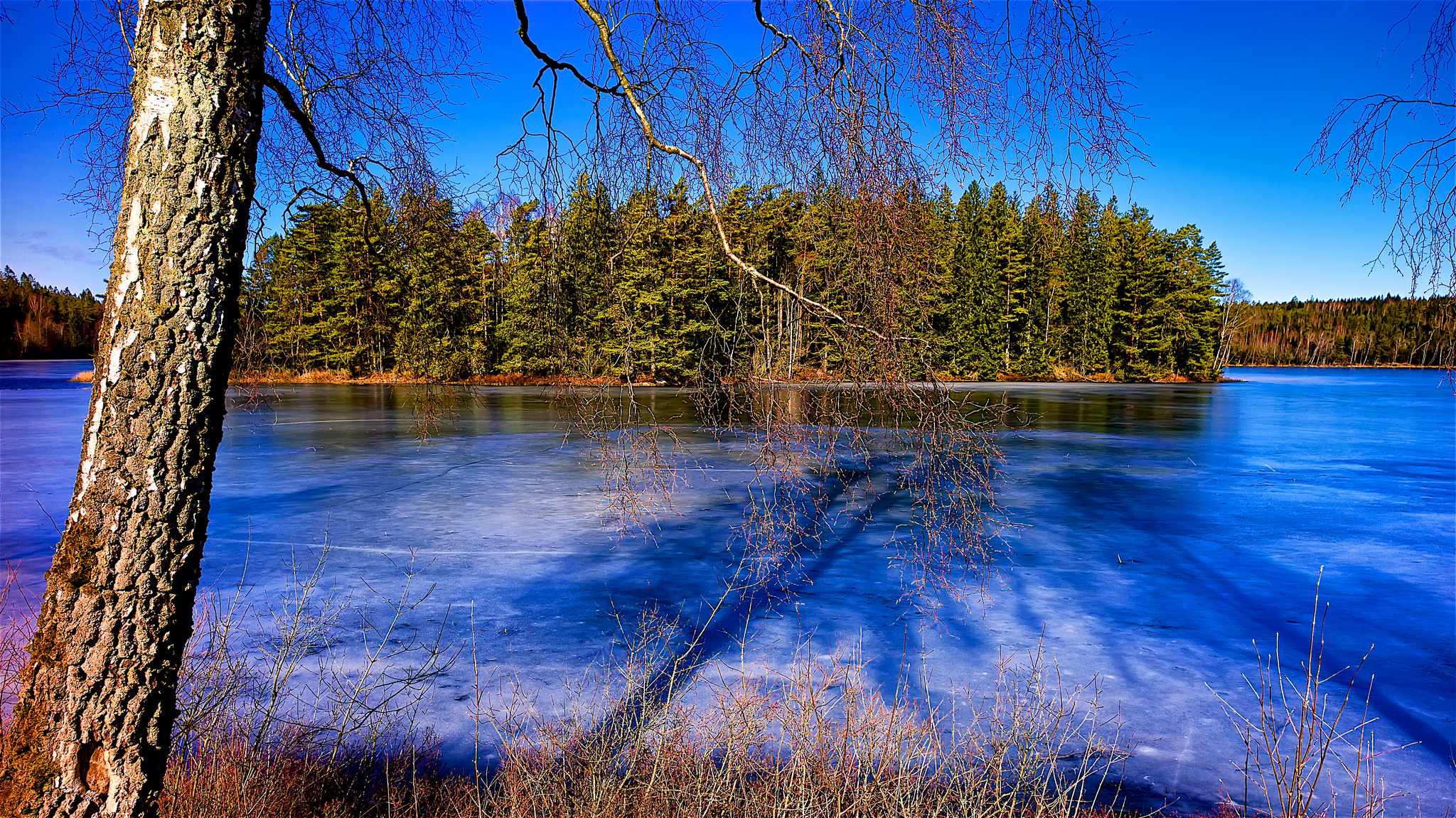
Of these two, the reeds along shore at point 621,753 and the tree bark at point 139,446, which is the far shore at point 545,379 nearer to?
the tree bark at point 139,446

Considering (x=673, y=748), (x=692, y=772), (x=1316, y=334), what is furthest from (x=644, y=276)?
(x=1316, y=334)

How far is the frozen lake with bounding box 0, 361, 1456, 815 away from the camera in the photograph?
457cm

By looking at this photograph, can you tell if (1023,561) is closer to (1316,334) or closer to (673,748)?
(673,748)

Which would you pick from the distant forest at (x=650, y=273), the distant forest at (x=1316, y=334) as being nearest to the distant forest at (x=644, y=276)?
the distant forest at (x=650, y=273)

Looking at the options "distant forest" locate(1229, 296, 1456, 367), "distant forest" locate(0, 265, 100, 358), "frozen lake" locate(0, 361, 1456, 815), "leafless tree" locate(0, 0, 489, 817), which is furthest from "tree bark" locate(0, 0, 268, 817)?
"distant forest" locate(1229, 296, 1456, 367)

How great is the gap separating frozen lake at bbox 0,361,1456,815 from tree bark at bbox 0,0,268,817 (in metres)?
2.18

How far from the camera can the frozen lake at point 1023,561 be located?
457cm

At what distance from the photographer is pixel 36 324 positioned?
198 feet

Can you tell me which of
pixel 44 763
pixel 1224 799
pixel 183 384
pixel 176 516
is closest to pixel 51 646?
pixel 44 763

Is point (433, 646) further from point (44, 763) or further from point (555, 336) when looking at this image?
point (44, 763)

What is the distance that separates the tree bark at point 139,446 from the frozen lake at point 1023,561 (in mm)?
2176

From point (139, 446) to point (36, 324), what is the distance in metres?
77.0

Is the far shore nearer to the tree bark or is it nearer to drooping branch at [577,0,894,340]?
drooping branch at [577,0,894,340]

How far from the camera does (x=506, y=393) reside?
2945 cm
